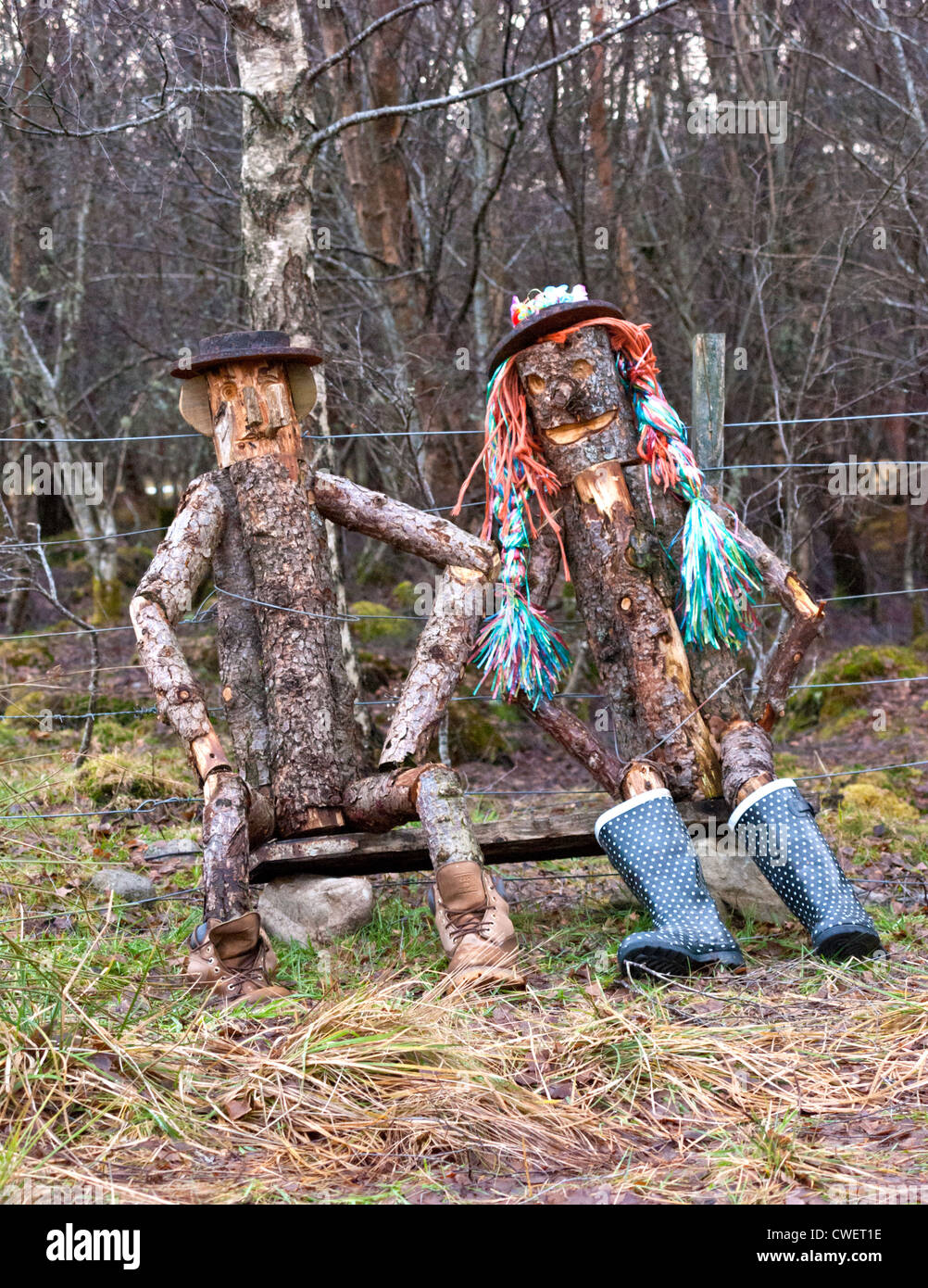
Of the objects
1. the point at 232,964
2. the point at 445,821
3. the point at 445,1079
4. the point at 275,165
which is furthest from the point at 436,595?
the point at 275,165

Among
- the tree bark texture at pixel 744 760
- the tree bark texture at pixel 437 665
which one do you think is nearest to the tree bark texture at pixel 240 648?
the tree bark texture at pixel 437 665

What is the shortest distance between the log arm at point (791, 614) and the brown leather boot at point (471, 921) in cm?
109

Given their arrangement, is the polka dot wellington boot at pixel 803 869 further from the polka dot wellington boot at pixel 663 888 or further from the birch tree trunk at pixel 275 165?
the birch tree trunk at pixel 275 165

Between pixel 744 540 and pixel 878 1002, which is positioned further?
pixel 744 540

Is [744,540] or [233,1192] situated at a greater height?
[744,540]

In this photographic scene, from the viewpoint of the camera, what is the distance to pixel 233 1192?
6.77 ft

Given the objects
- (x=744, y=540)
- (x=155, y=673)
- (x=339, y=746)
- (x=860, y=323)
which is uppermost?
(x=860, y=323)

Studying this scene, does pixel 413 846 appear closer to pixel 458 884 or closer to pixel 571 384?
pixel 458 884

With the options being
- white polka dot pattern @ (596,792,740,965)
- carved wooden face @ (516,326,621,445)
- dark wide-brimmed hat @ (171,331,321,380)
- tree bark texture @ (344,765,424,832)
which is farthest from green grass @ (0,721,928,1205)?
carved wooden face @ (516,326,621,445)

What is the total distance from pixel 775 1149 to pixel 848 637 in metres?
9.96

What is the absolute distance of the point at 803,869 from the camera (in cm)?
322

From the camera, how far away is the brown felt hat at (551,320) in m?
3.58
